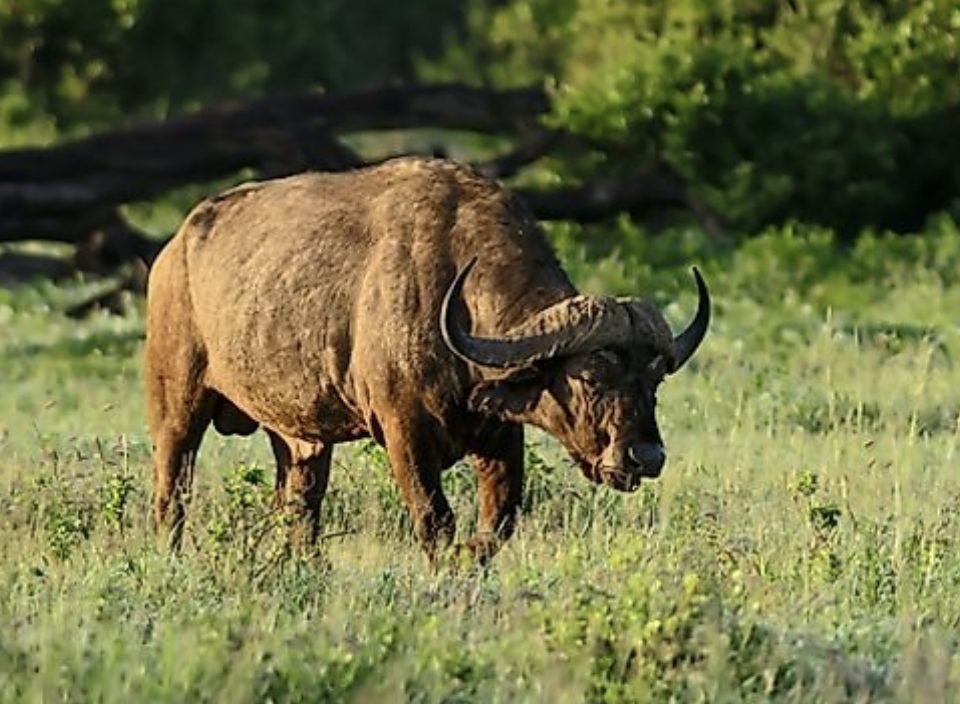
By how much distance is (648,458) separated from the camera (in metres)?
9.38

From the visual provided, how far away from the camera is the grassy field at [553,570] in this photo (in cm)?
765

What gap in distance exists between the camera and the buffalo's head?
9516 millimetres

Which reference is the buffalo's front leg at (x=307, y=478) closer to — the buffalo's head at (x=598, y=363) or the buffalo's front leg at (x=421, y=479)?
the buffalo's front leg at (x=421, y=479)

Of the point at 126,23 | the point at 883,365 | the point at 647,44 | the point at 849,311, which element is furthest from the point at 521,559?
the point at 126,23

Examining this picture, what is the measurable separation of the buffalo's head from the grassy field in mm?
396

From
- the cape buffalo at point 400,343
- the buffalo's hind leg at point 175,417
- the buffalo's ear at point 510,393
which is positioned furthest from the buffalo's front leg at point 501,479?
the buffalo's hind leg at point 175,417

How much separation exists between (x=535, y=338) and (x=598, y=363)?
0.25m

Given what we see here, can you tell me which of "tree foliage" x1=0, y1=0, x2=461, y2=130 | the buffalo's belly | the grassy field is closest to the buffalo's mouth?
the grassy field

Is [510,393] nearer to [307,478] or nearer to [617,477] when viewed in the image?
[617,477]

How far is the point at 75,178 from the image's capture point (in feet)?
76.4

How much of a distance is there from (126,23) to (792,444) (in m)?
28.2

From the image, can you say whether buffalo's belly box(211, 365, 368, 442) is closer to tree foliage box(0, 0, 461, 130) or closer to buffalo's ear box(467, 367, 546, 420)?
buffalo's ear box(467, 367, 546, 420)

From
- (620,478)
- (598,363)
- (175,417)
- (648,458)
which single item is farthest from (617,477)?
(175,417)

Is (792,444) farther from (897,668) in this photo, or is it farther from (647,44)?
(647,44)
